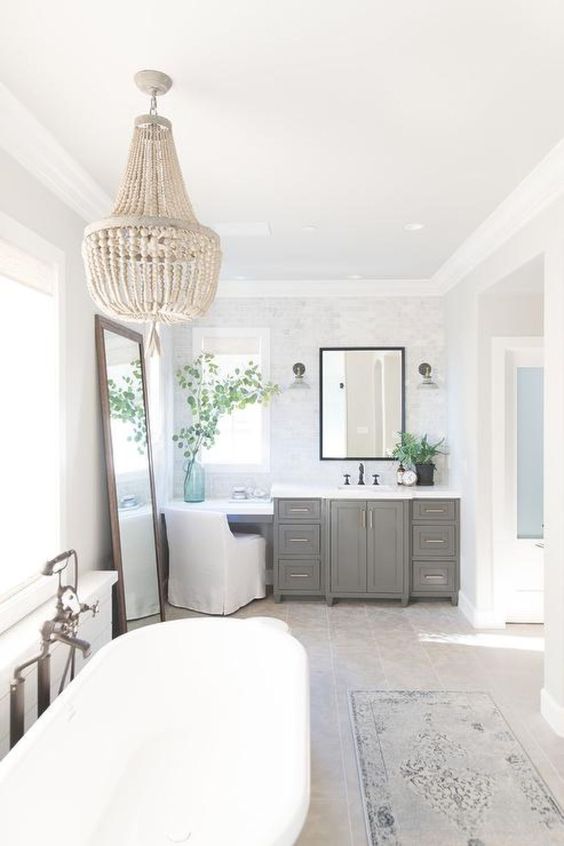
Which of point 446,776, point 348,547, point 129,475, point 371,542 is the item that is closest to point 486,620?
point 371,542

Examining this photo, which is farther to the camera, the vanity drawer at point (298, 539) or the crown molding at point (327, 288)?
the crown molding at point (327, 288)

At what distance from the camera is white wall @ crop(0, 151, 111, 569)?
2707 mm

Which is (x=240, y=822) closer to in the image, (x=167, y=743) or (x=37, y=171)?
(x=167, y=743)

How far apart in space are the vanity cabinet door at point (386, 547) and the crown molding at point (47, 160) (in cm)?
289

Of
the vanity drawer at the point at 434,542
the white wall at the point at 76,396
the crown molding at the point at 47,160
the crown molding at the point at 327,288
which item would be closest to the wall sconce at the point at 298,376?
the crown molding at the point at 327,288

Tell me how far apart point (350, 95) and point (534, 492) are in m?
3.10

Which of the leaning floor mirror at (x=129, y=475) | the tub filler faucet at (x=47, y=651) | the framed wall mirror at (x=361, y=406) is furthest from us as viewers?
the framed wall mirror at (x=361, y=406)

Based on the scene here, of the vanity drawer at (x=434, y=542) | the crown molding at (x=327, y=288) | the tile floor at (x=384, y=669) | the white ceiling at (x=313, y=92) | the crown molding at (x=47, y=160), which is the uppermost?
the white ceiling at (x=313, y=92)

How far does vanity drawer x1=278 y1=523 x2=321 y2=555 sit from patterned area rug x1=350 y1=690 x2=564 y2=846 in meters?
1.58

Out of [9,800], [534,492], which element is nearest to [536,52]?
[9,800]

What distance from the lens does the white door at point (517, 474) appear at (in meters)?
4.29

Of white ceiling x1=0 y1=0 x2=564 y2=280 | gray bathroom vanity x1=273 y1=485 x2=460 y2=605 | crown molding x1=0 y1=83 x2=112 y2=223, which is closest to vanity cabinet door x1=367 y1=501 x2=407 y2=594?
gray bathroom vanity x1=273 y1=485 x2=460 y2=605

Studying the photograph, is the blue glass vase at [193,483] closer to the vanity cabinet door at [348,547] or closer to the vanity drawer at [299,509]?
the vanity drawer at [299,509]

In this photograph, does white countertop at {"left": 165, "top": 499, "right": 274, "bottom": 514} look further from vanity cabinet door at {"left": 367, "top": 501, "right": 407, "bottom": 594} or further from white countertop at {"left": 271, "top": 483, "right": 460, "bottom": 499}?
vanity cabinet door at {"left": 367, "top": 501, "right": 407, "bottom": 594}
